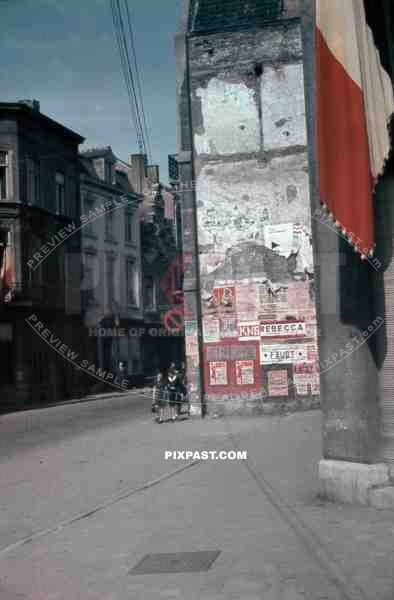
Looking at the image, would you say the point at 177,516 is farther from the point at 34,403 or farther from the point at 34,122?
the point at 34,122

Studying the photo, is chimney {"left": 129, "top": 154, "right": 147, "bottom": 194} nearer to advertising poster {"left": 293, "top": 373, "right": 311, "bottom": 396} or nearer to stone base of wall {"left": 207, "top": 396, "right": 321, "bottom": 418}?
stone base of wall {"left": 207, "top": 396, "right": 321, "bottom": 418}

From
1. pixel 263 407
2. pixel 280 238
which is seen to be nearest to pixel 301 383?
pixel 263 407

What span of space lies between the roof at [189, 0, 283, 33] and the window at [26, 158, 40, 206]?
13.5 m

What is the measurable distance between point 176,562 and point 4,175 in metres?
28.4

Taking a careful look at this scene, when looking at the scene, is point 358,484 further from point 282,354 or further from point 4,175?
point 4,175

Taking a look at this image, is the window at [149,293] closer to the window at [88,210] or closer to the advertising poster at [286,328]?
the window at [88,210]

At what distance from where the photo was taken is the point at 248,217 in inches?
838

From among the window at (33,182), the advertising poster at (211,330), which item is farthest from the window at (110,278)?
the advertising poster at (211,330)

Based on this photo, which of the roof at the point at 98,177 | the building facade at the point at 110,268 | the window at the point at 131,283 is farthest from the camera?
the window at the point at 131,283

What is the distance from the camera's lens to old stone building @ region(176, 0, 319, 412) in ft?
69.6

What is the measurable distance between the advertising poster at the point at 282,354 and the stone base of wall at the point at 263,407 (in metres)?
1.04

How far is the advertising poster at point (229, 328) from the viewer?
21312 millimetres

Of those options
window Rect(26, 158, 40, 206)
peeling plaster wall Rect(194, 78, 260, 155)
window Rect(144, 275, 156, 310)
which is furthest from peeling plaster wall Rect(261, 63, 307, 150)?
window Rect(144, 275, 156, 310)

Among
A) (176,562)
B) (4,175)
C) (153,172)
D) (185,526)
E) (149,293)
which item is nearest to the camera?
(176,562)
